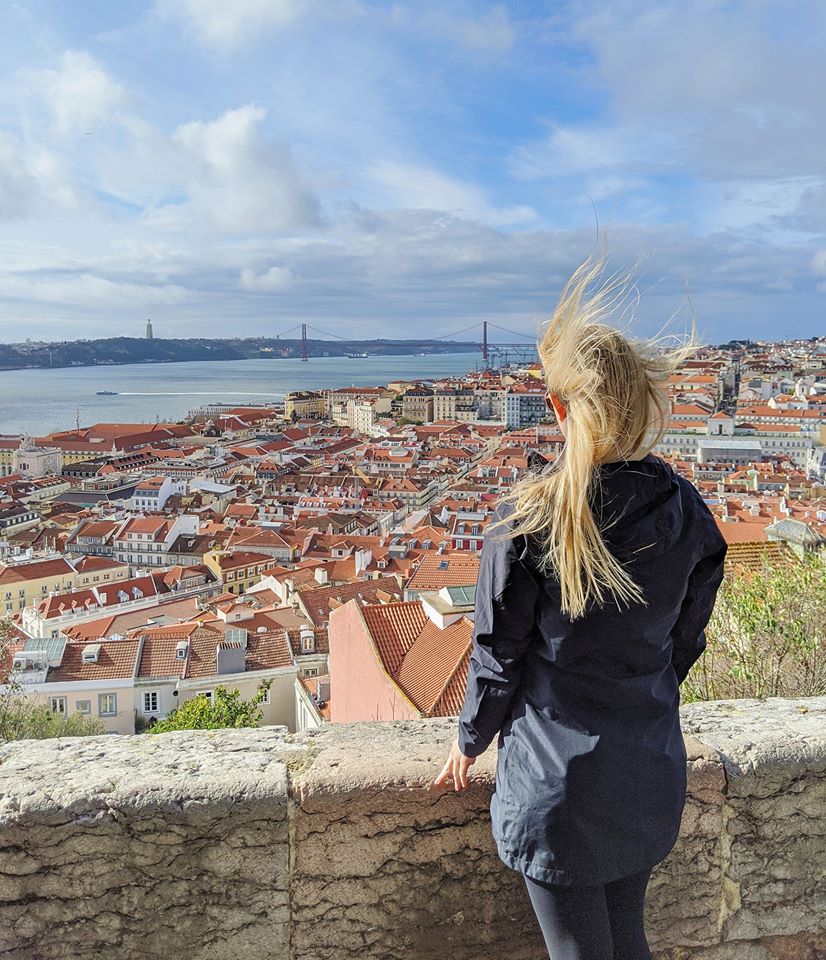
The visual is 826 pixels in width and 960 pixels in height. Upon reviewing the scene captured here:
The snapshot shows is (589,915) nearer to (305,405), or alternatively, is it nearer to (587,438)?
(587,438)

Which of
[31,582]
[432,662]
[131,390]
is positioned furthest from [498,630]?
[131,390]

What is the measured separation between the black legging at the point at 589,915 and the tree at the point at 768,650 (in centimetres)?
165

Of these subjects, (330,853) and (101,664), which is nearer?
(330,853)

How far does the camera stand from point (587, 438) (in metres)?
1.02

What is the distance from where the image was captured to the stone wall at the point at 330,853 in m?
1.24

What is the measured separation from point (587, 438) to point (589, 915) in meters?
0.60

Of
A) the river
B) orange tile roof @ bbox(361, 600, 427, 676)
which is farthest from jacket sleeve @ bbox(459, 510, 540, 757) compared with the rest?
the river

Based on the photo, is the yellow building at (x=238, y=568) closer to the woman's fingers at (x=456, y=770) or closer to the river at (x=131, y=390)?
the woman's fingers at (x=456, y=770)

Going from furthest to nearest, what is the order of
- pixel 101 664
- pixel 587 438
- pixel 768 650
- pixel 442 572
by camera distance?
pixel 442 572 < pixel 101 664 < pixel 768 650 < pixel 587 438

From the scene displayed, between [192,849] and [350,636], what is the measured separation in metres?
5.41

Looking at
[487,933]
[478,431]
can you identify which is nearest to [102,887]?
[487,933]

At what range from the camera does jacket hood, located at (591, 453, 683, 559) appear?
1029 mm

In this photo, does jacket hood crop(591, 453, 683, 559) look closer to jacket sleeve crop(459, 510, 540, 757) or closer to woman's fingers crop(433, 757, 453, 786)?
jacket sleeve crop(459, 510, 540, 757)

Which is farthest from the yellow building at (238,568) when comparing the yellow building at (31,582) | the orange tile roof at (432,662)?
the orange tile roof at (432,662)
